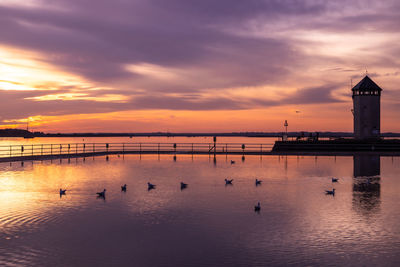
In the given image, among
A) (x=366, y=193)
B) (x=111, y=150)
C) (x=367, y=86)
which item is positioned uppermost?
(x=367, y=86)

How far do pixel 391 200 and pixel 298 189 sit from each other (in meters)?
4.94

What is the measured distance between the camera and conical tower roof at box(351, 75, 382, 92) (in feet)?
229

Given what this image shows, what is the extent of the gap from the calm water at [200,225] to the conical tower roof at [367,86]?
49769 mm

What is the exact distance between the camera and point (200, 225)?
13.7m

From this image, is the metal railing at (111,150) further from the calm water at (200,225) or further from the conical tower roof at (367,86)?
the conical tower roof at (367,86)

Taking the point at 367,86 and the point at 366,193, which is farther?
the point at 367,86

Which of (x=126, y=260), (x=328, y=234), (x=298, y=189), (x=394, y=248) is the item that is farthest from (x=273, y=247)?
(x=298, y=189)

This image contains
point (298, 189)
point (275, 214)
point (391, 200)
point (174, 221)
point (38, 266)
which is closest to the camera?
point (38, 266)

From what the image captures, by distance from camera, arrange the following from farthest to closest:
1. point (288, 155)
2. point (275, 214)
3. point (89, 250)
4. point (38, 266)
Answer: point (288, 155) → point (275, 214) → point (89, 250) → point (38, 266)

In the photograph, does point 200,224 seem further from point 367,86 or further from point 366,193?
point 367,86

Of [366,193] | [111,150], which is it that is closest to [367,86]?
[111,150]

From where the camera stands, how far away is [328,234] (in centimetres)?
1241

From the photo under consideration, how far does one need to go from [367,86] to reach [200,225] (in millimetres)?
63946

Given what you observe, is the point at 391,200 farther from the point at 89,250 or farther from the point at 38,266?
the point at 38,266
